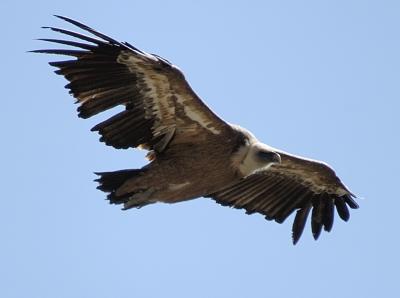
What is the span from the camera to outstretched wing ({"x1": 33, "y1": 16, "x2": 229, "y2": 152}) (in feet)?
34.0

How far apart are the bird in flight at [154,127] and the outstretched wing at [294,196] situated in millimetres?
894

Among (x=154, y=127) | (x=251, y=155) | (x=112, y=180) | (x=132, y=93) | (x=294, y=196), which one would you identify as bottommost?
(x=294, y=196)

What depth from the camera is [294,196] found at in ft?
43.1

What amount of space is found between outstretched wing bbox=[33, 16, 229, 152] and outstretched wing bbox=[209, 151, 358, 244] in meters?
2.07

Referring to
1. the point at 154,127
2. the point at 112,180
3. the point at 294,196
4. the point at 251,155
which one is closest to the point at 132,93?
the point at 154,127

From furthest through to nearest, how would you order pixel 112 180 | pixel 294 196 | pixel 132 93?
pixel 294 196
pixel 112 180
pixel 132 93

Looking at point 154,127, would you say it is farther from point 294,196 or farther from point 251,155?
point 294,196

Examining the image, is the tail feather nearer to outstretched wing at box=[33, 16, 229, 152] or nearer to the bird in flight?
the bird in flight

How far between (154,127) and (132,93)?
0.53 meters

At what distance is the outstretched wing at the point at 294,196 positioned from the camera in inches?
508

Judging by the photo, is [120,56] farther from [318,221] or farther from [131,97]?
[318,221]

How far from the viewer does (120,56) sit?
34.3 feet

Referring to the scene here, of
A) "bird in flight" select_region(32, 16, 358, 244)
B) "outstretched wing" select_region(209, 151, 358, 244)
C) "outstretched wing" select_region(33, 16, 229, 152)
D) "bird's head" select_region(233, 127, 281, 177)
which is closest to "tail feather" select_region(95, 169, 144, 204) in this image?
"bird in flight" select_region(32, 16, 358, 244)

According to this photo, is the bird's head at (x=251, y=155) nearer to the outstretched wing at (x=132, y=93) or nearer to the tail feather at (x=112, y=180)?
the outstretched wing at (x=132, y=93)
